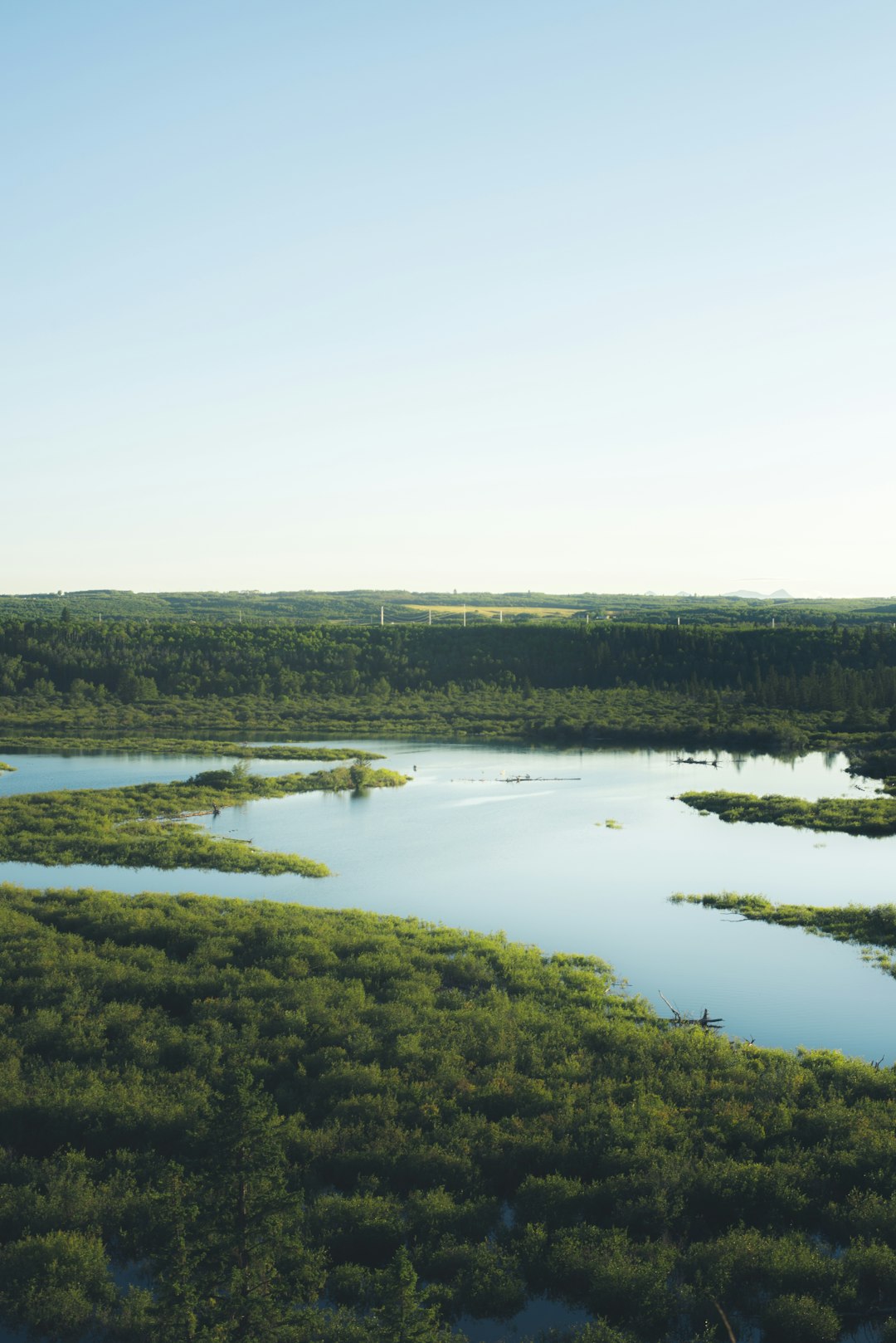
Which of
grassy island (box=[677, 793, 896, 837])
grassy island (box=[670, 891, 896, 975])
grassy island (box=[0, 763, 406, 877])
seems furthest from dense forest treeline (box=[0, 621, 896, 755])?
grassy island (box=[670, 891, 896, 975])

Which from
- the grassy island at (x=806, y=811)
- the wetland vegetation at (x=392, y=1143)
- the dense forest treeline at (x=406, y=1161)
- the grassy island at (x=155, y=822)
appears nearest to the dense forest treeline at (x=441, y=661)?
the grassy island at (x=806, y=811)

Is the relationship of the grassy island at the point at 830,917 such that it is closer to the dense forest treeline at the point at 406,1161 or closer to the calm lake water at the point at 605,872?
the calm lake water at the point at 605,872

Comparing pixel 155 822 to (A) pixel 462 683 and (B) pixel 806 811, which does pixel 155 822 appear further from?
(A) pixel 462 683

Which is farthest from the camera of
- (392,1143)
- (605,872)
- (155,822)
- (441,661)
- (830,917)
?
(441,661)

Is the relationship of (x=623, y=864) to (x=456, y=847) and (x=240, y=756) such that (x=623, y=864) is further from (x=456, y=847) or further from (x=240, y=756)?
(x=240, y=756)

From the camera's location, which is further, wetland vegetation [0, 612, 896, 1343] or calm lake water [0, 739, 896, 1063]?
calm lake water [0, 739, 896, 1063]

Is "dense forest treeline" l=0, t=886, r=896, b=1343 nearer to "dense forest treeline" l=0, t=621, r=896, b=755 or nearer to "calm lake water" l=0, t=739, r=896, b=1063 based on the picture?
"calm lake water" l=0, t=739, r=896, b=1063

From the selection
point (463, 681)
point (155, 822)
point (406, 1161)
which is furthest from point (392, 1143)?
point (463, 681)
